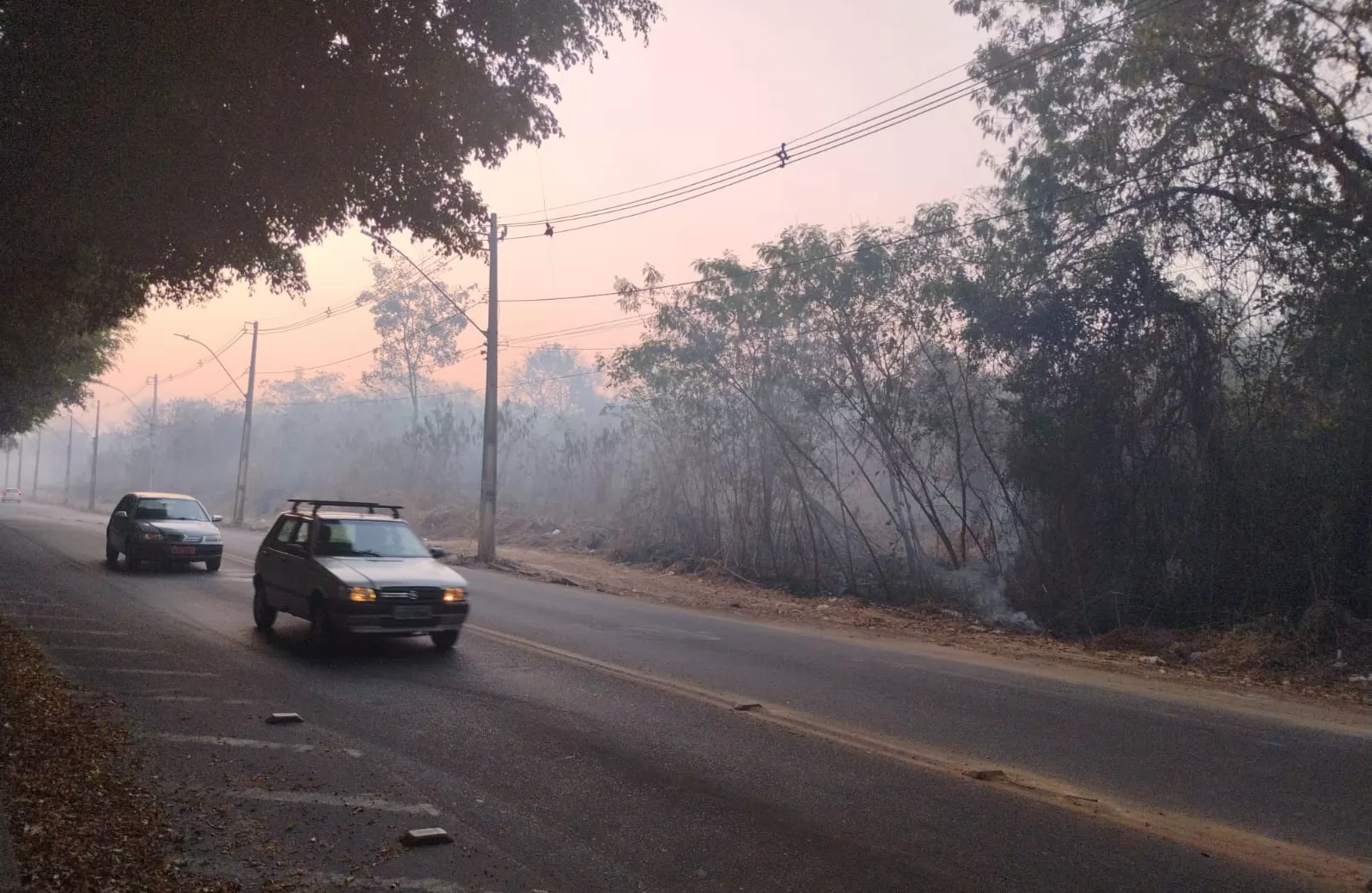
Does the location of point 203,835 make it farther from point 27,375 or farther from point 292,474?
point 292,474

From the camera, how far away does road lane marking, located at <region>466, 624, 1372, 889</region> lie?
5066 millimetres

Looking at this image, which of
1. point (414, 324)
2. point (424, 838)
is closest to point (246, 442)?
point (414, 324)

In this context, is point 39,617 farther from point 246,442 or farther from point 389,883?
point 246,442

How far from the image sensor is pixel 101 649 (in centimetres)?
1059

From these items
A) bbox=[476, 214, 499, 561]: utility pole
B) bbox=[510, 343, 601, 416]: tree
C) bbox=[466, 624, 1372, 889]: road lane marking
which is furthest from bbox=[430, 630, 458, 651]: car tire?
Answer: bbox=[510, 343, 601, 416]: tree

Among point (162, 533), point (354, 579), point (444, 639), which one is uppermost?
point (162, 533)

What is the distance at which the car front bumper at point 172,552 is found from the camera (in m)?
19.2

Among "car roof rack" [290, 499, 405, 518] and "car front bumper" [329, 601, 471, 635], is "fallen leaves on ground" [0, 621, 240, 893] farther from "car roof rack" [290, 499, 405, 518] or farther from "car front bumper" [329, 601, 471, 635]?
"car roof rack" [290, 499, 405, 518]

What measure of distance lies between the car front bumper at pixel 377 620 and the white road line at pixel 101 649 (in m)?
2.02

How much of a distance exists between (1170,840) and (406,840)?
4.17 meters

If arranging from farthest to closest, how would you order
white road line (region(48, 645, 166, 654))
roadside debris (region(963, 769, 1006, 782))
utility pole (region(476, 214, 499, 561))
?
utility pole (region(476, 214, 499, 561)), white road line (region(48, 645, 166, 654)), roadside debris (region(963, 769, 1006, 782))

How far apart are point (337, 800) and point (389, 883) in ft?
4.41

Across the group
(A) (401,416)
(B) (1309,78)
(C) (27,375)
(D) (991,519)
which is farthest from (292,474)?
Result: (B) (1309,78)

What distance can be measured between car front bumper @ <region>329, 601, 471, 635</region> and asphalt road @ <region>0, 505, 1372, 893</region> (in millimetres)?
343
